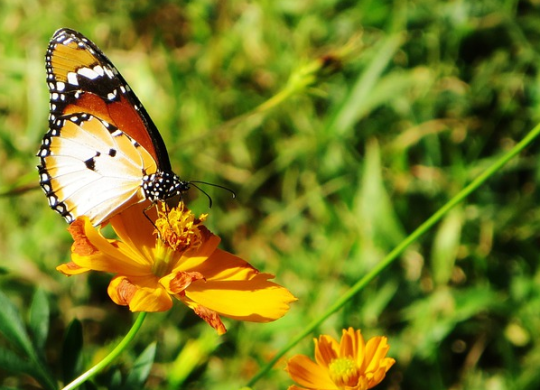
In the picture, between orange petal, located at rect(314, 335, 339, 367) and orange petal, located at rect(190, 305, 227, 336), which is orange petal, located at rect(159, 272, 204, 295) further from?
orange petal, located at rect(314, 335, 339, 367)

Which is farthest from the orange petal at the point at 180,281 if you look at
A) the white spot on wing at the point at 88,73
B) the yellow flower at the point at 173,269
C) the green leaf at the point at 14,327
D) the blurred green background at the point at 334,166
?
the blurred green background at the point at 334,166

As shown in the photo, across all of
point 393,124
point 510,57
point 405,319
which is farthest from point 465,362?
point 510,57

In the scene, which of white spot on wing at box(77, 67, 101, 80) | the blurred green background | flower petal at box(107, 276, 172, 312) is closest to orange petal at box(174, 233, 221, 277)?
flower petal at box(107, 276, 172, 312)

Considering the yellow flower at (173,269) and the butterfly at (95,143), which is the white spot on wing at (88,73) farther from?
the yellow flower at (173,269)

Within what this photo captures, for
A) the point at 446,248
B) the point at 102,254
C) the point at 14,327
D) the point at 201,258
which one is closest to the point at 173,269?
the point at 201,258

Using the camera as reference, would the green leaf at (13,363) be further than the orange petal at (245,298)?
No

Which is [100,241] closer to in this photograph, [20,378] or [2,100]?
[20,378]
